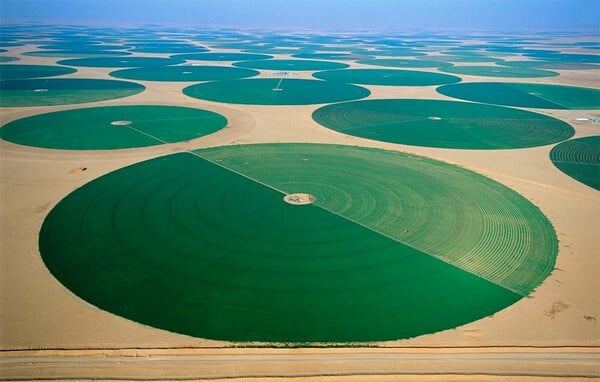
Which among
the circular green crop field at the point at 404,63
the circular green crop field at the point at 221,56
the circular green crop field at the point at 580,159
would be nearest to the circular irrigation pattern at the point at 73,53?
the circular green crop field at the point at 221,56

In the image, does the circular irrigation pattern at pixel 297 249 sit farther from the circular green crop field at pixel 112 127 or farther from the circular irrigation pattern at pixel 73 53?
the circular irrigation pattern at pixel 73 53

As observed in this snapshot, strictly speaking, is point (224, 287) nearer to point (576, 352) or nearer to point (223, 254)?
point (223, 254)

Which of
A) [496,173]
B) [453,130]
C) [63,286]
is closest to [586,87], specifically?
[453,130]

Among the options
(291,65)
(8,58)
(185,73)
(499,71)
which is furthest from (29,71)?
(499,71)

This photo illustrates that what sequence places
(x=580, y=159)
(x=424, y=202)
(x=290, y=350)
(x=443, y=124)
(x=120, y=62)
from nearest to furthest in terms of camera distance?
(x=290, y=350)
(x=424, y=202)
(x=580, y=159)
(x=443, y=124)
(x=120, y=62)

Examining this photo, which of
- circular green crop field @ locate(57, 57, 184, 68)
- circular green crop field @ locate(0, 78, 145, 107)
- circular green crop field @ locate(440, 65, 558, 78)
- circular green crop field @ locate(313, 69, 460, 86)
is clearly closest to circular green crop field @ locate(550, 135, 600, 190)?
circular green crop field @ locate(313, 69, 460, 86)

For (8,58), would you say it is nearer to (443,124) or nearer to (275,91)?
(275,91)
